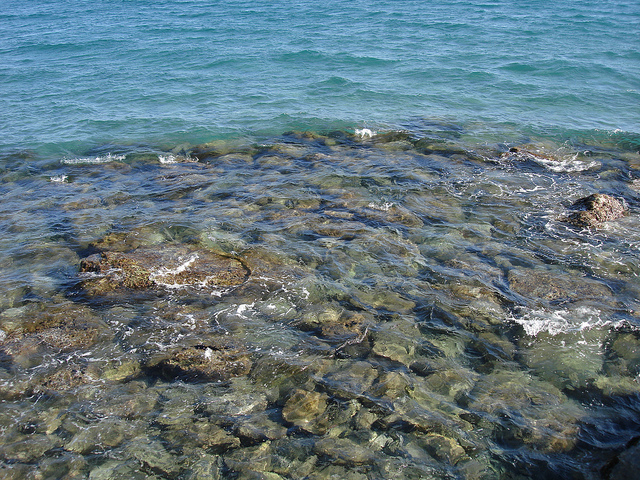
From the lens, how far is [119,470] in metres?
5.87

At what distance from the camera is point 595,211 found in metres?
11.2

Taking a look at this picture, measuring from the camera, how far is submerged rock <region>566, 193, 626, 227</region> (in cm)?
1114

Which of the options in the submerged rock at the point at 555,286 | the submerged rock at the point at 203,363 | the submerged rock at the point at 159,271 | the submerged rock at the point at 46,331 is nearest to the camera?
the submerged rock at the point at 203,363

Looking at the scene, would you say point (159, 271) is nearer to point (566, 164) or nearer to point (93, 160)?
point (93, 160)

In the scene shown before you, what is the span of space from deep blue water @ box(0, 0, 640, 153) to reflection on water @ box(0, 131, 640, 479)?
632 cm

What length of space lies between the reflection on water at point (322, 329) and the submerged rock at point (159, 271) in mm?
45

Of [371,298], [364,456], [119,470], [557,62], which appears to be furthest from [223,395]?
[557,62]

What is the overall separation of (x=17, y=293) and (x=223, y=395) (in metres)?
5.47

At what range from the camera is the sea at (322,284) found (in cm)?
626

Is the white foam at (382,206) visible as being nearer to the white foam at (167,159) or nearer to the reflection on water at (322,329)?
the reflection on water at (322,329)

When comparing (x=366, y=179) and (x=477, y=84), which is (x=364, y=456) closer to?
(x=366, y=179)

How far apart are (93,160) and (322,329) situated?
12642mm

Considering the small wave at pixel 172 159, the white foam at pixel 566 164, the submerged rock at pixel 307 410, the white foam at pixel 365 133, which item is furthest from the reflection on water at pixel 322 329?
the white foam at pixel 365 133

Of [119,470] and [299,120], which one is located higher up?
[299,120]
